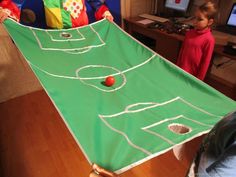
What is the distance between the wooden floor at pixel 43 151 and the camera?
6.14 feet

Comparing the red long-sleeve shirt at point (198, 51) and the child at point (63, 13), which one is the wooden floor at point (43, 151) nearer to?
the red long-sleeve shirt at point (198, 51)

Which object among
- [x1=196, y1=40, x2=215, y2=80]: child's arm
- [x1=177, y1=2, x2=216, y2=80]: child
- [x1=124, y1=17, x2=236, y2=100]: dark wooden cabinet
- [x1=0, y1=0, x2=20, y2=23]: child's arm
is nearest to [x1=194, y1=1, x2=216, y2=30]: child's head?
[x1=177, y1=2, x2=216, y2=80]: child

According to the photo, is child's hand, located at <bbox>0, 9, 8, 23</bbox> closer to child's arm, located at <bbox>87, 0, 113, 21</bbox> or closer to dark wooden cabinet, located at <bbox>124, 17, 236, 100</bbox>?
→ child's arm, located at <bbox>87, 0, 113, 21</bbox>

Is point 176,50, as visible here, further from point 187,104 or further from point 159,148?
point 159,148

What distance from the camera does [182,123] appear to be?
1232mm

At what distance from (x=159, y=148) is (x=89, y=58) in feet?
3.49

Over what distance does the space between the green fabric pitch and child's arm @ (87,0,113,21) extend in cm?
22

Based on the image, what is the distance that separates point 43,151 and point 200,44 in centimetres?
169

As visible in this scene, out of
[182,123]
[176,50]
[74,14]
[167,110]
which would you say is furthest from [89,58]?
[176,50]

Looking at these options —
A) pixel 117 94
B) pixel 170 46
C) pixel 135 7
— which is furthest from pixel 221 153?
pixel 135 7

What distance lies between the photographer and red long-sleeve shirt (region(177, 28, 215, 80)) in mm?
1955

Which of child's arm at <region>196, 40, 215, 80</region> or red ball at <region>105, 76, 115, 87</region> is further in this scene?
child's arm at <region>196, 40, 215, 80</region>

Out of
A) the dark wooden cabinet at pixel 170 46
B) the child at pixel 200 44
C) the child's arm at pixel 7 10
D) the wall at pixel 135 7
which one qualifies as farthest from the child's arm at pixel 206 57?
the child's arm at pixel 7 10

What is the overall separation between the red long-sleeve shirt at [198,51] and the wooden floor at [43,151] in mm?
632
